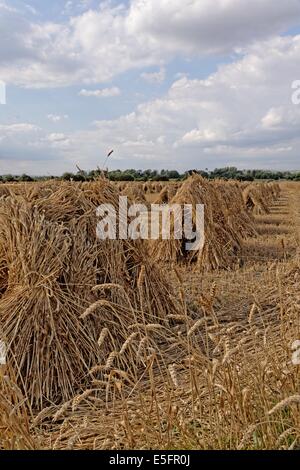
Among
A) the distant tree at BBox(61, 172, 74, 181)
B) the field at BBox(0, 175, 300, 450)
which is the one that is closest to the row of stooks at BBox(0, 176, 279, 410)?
the field at BBox(0, 175, 300, 450)

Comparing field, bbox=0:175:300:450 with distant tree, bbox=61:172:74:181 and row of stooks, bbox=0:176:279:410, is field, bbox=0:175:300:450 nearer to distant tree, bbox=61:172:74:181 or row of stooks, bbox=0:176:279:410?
row of stooks, bbox=0:176:279:410

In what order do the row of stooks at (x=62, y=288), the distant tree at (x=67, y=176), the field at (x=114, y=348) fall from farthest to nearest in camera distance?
the distant tree at (x=67, y=176)
the row of stooks at (x=62, y=288)
the field at (x=114, y=348)

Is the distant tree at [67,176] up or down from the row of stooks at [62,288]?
up

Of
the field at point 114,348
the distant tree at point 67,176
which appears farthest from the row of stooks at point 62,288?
the distant tree at point 67,176

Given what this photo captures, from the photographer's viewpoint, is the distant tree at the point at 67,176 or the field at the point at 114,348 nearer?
the field at the point at 114,348

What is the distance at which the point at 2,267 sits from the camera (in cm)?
408

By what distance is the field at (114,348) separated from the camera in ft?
7.29

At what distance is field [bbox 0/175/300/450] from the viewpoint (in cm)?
222

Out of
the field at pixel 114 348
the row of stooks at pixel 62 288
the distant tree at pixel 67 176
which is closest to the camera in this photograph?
the field at pixel 114 348

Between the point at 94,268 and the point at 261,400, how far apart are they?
2138 millimetres

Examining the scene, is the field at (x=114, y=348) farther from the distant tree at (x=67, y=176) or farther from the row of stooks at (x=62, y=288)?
the distant tree at (x=67, y=176)

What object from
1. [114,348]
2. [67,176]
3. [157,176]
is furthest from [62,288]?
[157,176]
